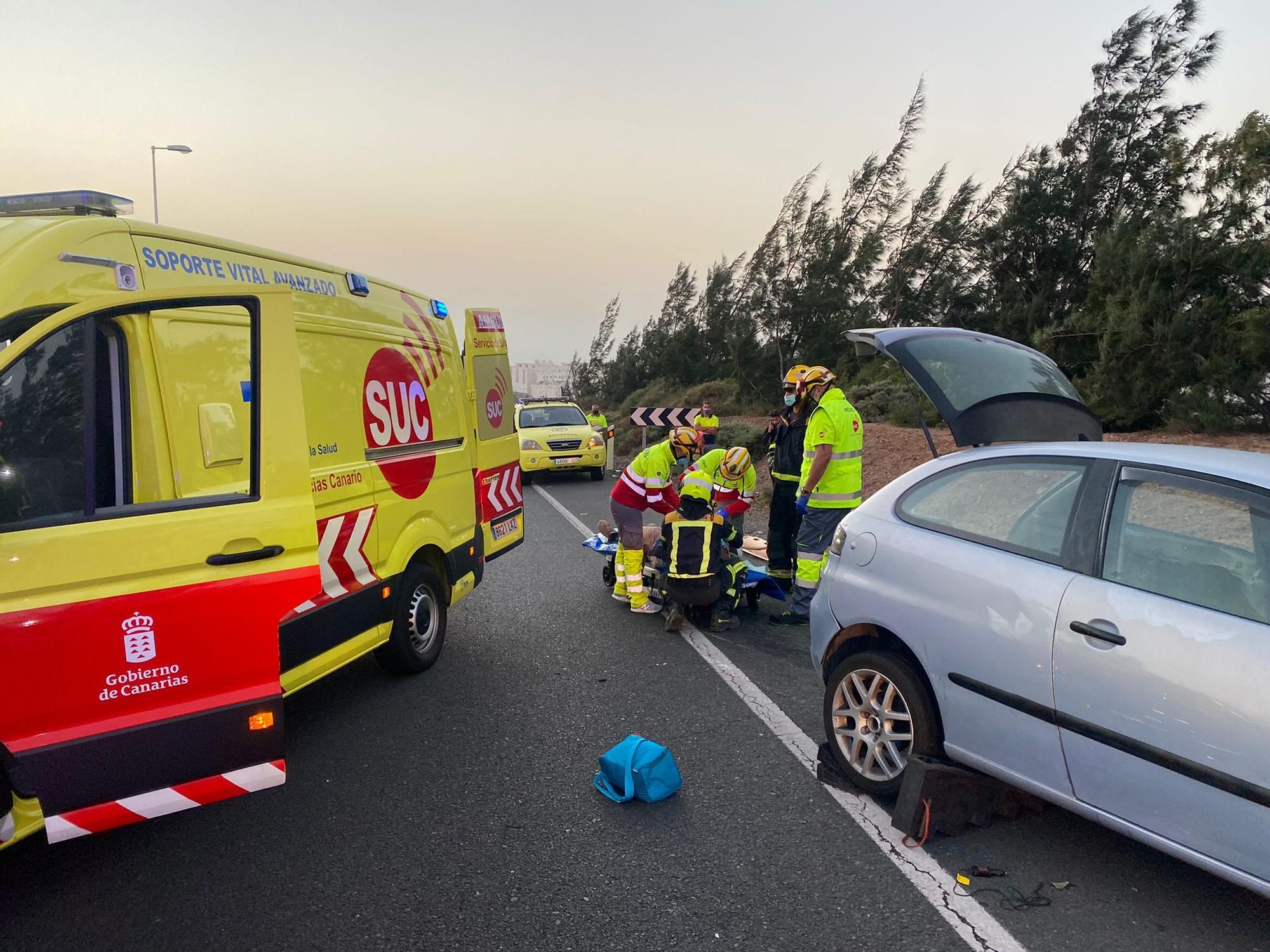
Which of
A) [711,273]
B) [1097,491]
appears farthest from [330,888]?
[711,273]

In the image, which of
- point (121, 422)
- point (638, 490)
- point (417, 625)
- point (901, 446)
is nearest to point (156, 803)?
point (121, 422)

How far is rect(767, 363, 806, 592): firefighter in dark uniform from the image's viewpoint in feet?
22.9

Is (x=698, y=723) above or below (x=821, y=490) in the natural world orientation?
below

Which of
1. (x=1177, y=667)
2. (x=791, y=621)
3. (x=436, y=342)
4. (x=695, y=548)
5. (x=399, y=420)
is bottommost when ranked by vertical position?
(x=791, y=621)

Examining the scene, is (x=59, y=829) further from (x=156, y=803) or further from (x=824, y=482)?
(x=824, y=482)

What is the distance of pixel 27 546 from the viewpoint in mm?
2346

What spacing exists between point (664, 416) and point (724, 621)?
10.1m

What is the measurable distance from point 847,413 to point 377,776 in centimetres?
400

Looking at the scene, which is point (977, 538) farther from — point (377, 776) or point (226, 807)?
point (226, 807)

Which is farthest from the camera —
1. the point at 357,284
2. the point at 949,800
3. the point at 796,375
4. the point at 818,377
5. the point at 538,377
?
the point at 538,377

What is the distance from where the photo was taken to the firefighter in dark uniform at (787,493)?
6984 millimetres

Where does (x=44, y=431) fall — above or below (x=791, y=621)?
above

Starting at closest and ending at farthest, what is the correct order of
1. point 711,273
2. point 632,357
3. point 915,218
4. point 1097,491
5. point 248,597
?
1. point 248,597
2. point 1097,491
3. point 915,218
4. point 711,273
5. point 632,357

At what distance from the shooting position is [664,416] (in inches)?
627
